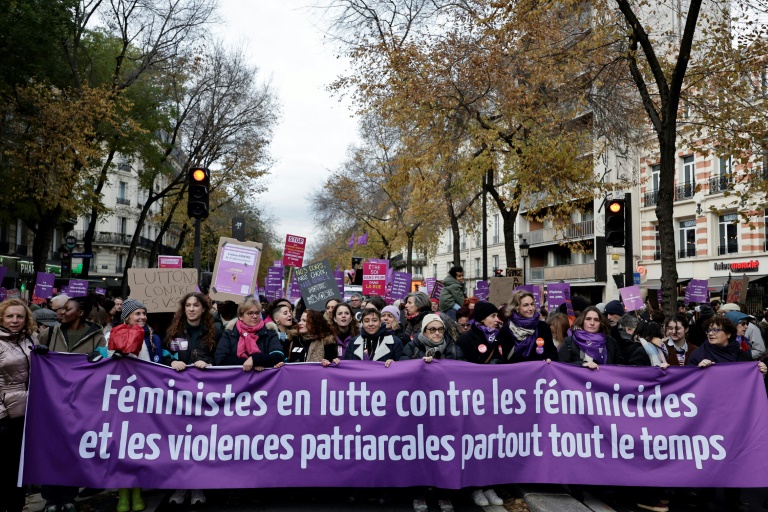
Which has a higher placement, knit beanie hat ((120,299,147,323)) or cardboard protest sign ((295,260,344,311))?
cardboard protest sign ((295,260,344,311))

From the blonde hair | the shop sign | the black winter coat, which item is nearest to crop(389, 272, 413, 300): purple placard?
the black winter coat

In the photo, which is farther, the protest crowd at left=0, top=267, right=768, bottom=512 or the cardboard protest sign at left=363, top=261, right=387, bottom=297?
the cardboard protest sign at left=363, top=261, right=387, bottom=297

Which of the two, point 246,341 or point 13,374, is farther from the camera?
point 246,341

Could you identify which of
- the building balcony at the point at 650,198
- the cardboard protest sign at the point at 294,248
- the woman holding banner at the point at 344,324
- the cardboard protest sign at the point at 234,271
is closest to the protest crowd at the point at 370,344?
the woman holding banner at the point at 344,324

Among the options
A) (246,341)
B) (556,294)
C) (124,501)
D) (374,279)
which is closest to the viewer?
(124,501)

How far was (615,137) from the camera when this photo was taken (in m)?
17.9

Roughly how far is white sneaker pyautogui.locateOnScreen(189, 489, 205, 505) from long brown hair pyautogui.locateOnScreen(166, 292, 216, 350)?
1.23m

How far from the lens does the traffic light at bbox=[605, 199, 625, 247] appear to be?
10977 mm

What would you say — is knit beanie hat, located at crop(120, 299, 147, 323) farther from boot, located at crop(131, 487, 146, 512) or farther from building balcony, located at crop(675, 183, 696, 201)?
building balcony, located at crop(675, 183, 696, 201)

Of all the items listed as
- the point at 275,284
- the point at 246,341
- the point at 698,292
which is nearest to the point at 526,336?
the point at 246,341

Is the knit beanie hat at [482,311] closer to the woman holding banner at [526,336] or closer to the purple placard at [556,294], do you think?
the woman holding banner at [526,336]

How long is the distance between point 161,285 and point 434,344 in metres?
4.34

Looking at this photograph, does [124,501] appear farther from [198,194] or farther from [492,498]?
[198,194]

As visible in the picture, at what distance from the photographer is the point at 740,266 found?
99.0 ft
